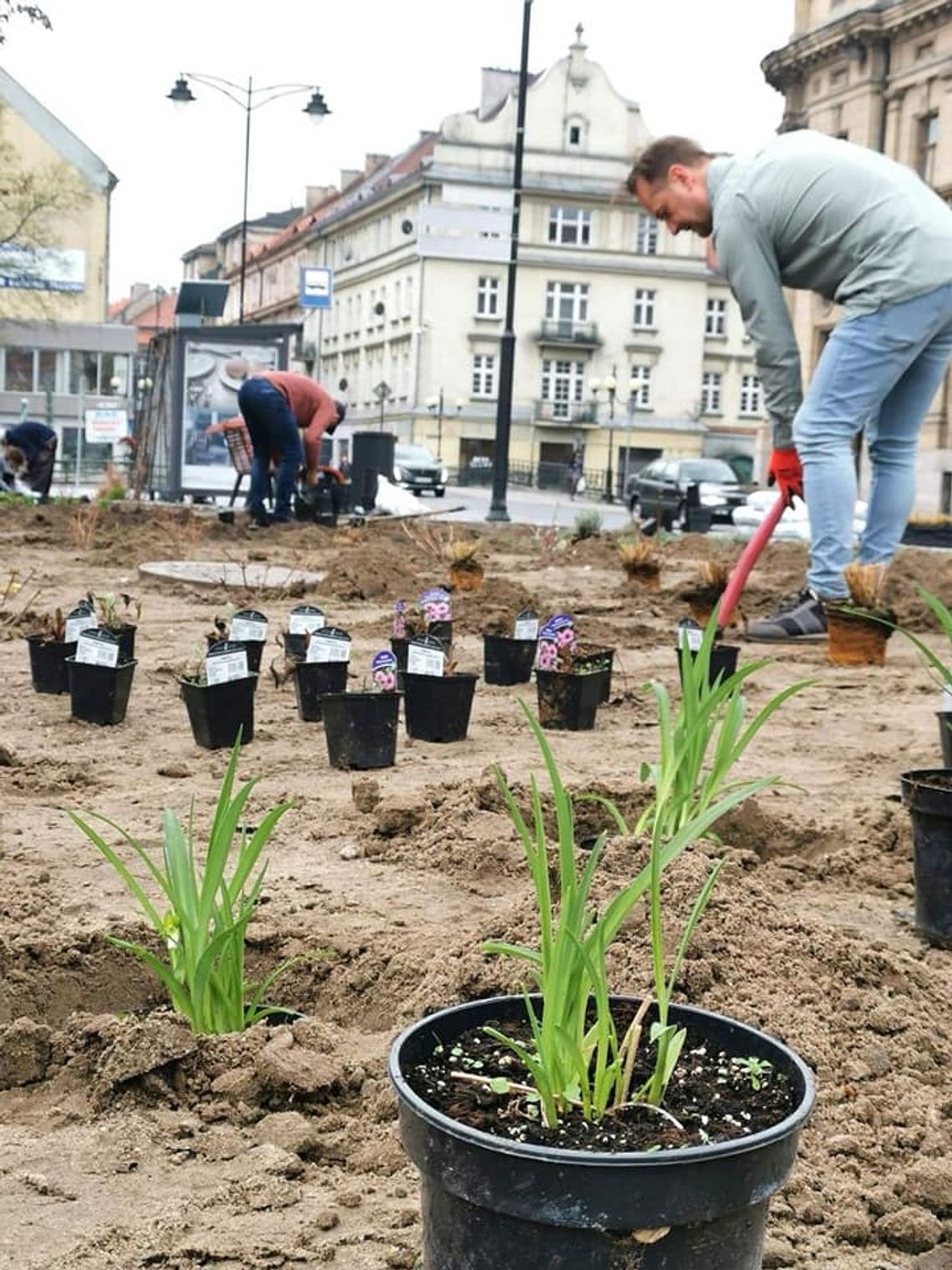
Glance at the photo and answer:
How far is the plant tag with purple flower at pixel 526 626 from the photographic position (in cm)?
572

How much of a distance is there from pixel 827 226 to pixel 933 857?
11.9ft

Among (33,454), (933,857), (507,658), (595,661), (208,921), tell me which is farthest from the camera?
(33,454)

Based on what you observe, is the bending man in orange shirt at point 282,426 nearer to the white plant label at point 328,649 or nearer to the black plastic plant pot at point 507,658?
the black plastic plant pot at point 507,658

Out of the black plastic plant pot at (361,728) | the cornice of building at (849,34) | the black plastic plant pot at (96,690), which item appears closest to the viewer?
the black plastic plant pot at (361,728)

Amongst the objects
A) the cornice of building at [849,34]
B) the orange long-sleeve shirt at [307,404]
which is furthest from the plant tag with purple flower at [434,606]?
the cornice of building at [849,34]

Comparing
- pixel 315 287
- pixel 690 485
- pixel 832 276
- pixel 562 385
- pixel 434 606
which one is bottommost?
pixel 434 606

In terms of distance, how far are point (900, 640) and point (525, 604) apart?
6.19ft

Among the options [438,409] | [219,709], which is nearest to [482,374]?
[438,409]

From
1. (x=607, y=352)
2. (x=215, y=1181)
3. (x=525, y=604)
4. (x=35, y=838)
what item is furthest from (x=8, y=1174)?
(x=607, y=352)

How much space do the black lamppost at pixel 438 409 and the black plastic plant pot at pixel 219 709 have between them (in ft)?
206

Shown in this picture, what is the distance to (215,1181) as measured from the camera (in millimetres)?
1844

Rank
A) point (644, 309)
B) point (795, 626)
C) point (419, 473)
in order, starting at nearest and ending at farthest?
point (795, 626) → point (419, 473) → point (644, 309)

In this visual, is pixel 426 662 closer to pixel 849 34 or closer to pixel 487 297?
pixel 849 34

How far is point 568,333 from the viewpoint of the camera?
7194cm
